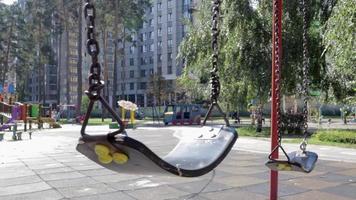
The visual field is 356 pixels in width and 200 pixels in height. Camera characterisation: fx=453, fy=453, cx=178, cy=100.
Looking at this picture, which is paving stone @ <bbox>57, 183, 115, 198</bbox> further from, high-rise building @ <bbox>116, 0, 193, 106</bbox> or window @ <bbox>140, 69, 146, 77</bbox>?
window @ <bbox>140, 69, 146, 77</bbox>

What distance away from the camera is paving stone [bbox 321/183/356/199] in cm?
736

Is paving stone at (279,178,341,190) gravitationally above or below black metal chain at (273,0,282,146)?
below

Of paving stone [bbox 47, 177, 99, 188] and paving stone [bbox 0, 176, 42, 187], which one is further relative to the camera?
paving stone [bbox 0, 176, 42, 187]

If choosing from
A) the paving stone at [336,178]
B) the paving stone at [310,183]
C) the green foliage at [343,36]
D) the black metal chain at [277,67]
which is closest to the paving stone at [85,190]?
the paving stone at [310,183]

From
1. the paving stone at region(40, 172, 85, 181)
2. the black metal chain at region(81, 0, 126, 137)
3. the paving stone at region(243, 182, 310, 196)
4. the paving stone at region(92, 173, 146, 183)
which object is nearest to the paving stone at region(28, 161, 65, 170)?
the paving stone at region(40, 172, 85, 181)

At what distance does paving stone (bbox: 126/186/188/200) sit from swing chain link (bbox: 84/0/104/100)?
4.29 meters

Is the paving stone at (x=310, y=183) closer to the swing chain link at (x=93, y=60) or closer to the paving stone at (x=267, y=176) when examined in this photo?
the paving stone at (x=267, y=176)

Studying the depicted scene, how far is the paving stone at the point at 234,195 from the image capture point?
7.06 meters

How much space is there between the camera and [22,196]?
719 centimetres

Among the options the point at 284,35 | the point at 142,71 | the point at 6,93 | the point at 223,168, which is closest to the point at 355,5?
the point at 223,168

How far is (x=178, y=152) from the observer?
4.46 meters

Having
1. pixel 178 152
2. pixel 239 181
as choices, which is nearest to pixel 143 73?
pixel 239 181

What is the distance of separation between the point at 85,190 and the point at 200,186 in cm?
200

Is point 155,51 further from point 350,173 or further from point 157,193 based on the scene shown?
point 157,193
